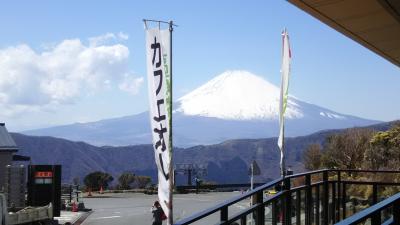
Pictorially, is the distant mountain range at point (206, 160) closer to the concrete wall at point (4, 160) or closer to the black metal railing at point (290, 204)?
the concrete wall at point (4, 160)

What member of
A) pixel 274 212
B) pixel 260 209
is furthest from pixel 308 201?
pixel 260 209

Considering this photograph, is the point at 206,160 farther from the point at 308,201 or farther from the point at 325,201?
the point at 308,201

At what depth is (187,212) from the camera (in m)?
33.3

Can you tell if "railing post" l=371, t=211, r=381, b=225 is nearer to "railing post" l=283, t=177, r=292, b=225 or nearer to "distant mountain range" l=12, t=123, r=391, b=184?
"railing post" l=283, t=177, r=292, b=225

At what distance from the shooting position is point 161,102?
12922 mm

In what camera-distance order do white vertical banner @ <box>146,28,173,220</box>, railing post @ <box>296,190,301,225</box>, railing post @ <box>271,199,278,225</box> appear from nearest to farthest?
1. railing post @ <box>271,199,278,225</box>
2. railing post @ <box>296,190,301,225</box>
3. white vertical banner @ <box>146,28,173,220</box>

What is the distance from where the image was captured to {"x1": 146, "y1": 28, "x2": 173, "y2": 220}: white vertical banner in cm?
1276

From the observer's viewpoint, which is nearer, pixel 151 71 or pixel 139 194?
pixel 151 71

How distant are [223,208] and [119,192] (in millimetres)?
50124

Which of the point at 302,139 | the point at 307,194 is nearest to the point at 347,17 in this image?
the point at 307,194

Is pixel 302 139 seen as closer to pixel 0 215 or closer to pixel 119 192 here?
pixel 119 192

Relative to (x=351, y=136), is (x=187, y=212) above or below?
below

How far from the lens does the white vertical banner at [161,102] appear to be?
41.9ft

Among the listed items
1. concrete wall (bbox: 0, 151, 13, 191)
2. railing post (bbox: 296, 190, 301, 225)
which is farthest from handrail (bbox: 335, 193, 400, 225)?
concrete wall (bbox: 0, 151, 13, 191)
